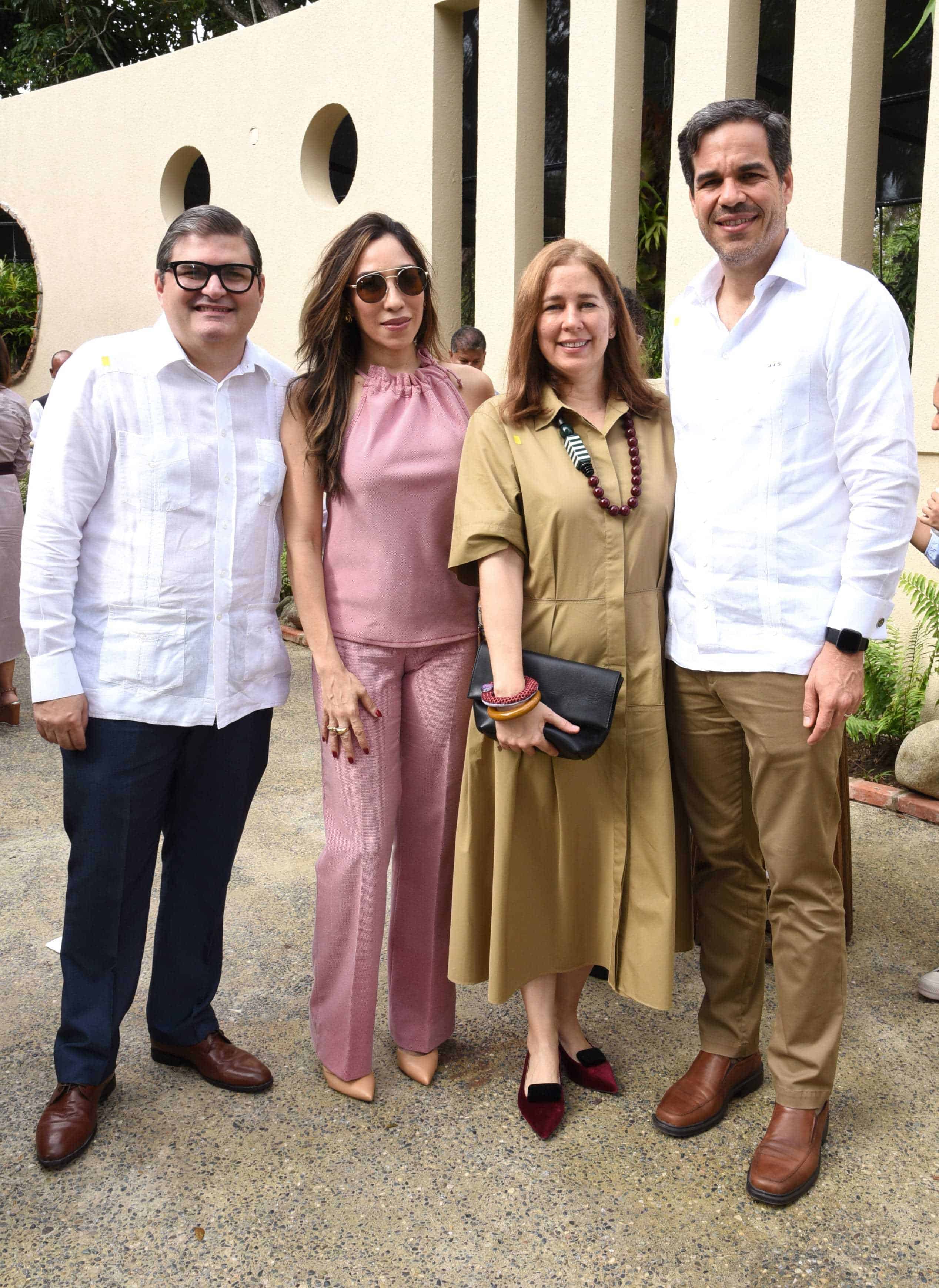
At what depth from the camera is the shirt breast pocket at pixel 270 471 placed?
106 inches

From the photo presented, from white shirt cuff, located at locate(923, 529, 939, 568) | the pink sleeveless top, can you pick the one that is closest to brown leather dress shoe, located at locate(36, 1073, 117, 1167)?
the pink sleeveless top

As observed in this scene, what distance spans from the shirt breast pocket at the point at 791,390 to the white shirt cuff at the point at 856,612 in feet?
1.24

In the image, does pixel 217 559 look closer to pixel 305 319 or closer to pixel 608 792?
pixel 305 319

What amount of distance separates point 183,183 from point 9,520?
6.83 metres

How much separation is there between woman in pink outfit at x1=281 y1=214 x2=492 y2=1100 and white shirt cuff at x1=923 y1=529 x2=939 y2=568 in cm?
128

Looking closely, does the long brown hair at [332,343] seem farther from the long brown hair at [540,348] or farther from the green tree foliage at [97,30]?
the green tree foliage at [97,30]

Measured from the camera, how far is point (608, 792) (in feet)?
8.84

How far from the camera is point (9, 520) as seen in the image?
635 cm

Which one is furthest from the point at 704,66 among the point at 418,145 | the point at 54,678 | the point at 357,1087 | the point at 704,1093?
the point at 357,1087

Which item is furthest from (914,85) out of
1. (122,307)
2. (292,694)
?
(122,307)

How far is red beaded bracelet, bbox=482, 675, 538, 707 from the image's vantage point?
2535mm

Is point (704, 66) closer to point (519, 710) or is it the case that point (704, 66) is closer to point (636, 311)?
point (636, 311)

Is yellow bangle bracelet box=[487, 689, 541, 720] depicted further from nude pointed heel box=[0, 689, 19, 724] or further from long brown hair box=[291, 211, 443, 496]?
nude pointed heel box=[0, 689, 19, 724]

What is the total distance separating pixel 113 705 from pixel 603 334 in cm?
145
